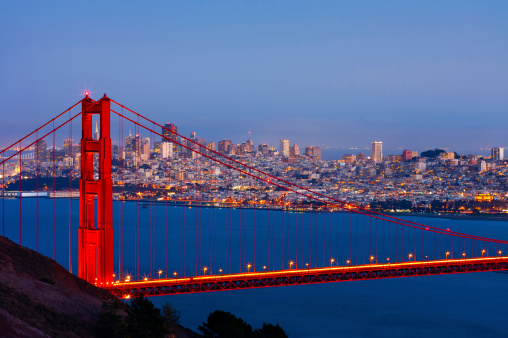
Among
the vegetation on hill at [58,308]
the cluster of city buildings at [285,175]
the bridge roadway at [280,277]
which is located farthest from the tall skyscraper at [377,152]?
the vegetation on hill at [58,308]

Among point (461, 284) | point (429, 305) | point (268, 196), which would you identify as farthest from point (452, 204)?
point (429, 305)

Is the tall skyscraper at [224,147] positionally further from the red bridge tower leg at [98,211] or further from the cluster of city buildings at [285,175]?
the red bridge tower leg at [98,211]

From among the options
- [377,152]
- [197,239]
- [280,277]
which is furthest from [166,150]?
[280,277]

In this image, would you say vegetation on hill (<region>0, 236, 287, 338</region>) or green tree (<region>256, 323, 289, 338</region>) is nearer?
vegetation on hill (<region>0, 236, 287, 338</region>)

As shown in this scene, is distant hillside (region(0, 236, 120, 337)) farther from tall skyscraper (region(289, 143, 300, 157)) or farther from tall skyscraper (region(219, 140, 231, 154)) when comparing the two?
tall skyscraper (region(289, 143, 300, 157))

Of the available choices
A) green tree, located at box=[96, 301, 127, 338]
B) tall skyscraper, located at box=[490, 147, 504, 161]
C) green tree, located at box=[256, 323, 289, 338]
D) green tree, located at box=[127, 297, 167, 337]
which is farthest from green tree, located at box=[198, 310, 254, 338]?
tall skyscraper, located at box=[490, 147, 504, 161]

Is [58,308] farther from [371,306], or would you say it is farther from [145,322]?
[371,306]
